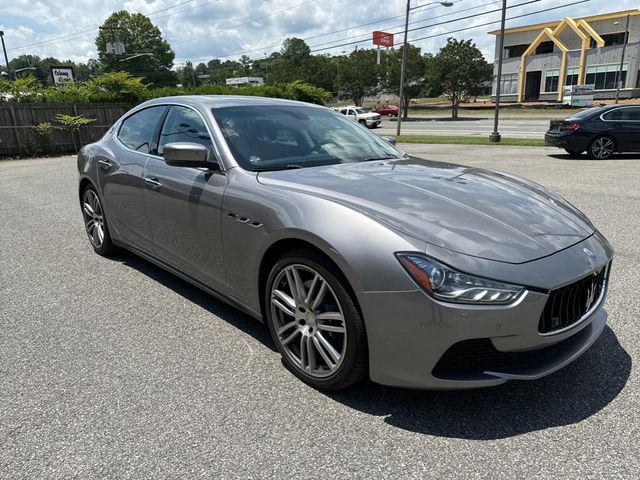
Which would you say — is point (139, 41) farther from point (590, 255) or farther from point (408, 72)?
point (590, 255)

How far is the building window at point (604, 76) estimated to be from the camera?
182 feet

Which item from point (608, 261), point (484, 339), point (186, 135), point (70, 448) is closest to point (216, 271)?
point (186, 135)

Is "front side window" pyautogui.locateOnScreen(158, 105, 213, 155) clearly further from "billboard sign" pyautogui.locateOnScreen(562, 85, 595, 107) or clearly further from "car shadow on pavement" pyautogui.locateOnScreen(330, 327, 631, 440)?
"billboard sign" pyautogui.locateOnScreen(562, 85, 595, 107)

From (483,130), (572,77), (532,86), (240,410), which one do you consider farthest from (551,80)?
(240,410)

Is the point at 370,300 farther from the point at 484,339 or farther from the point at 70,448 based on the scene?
the point at 70,448

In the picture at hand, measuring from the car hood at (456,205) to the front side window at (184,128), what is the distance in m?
0.73

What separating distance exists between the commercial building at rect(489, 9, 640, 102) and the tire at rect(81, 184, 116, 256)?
5997cm

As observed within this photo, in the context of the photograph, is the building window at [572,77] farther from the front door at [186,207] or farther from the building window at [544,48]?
the front door at [186,207]

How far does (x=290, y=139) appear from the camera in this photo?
11.9 feet

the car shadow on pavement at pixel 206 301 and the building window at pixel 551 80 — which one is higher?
the building window at pixel 551 80

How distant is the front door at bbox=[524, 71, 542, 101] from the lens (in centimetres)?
6438

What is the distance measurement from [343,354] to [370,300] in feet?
1.25

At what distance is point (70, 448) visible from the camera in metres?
2.35

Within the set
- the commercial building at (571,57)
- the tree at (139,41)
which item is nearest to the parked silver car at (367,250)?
the commercial building at (571,57)
